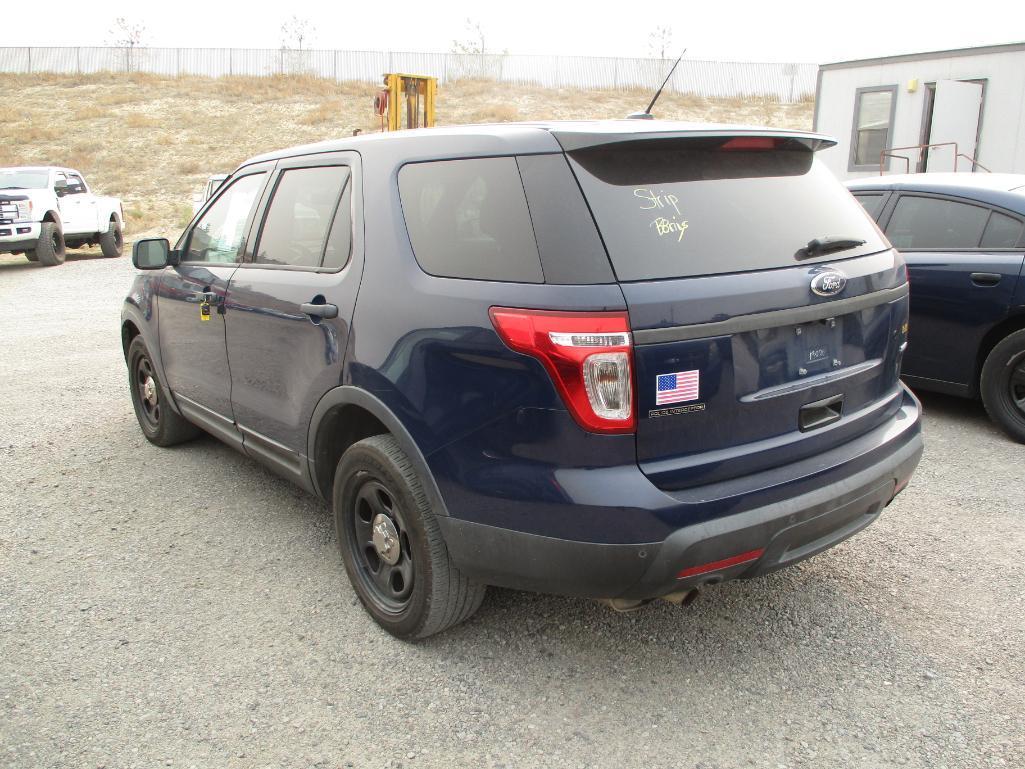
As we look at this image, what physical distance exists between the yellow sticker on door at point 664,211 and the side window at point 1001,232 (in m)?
3.69

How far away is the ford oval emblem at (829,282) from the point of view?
8.84 ft

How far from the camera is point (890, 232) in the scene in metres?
5.90

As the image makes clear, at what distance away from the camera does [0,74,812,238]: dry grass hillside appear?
106 feet

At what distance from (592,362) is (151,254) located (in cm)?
308

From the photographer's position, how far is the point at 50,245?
1636 centimetres

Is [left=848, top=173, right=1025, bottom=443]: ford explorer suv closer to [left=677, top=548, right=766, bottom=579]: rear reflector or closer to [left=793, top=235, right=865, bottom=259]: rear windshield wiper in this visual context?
[left=793, top=235, right=865, bottom=259]: rear windshield wiper

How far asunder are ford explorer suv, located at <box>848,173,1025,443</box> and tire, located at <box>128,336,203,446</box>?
15.4 feet

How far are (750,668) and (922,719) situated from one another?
54cm

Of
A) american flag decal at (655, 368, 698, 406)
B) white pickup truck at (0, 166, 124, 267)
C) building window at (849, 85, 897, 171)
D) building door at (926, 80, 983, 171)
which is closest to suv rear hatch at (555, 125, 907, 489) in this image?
american flag decal at (655, 368, 698, 406)

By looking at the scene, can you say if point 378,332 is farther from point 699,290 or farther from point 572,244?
point 699,290

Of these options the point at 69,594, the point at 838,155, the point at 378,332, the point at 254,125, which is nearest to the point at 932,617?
the point at 378,332

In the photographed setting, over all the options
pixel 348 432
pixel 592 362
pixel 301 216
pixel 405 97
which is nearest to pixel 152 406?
pixel 301 216

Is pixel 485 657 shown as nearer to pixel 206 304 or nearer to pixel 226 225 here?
pixel 206 304

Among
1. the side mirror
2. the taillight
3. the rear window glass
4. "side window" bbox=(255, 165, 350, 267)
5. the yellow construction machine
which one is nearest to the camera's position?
the taillight
